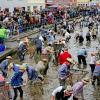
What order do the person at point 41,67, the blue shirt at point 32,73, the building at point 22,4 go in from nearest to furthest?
the blue shirt at point 32,73, the person at point 41,67, the building at point 22,4

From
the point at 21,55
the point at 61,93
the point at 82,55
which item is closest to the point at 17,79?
the point at 61,93

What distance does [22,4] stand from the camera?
183ft

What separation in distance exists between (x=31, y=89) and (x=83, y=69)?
5.94 meters

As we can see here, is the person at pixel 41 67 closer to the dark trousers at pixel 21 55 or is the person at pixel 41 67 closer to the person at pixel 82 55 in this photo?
the person at pixel 82 55

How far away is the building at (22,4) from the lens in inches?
1973

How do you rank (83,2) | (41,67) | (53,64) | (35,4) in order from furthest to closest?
(83,2) → (35,4) → (53,64) → (41,67)

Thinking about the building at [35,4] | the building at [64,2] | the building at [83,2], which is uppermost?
the building at [35,4]

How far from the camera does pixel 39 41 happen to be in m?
31.5

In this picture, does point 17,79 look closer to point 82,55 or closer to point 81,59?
point 82,55

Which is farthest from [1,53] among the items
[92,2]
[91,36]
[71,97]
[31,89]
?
[92,2]

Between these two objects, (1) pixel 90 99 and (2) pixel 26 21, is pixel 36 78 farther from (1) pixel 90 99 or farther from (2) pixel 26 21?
(2) pixel 26 21

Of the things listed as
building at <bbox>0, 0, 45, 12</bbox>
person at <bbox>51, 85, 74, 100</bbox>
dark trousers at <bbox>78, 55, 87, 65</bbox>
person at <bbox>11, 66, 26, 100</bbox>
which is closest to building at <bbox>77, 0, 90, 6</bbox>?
building at <bbox>0, 0, 45, 12</bbox>

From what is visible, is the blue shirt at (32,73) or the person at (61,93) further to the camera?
the blue shirt at (32,73)

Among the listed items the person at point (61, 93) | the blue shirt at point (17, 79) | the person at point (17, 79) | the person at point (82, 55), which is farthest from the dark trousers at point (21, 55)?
the person at point (61, 93)
